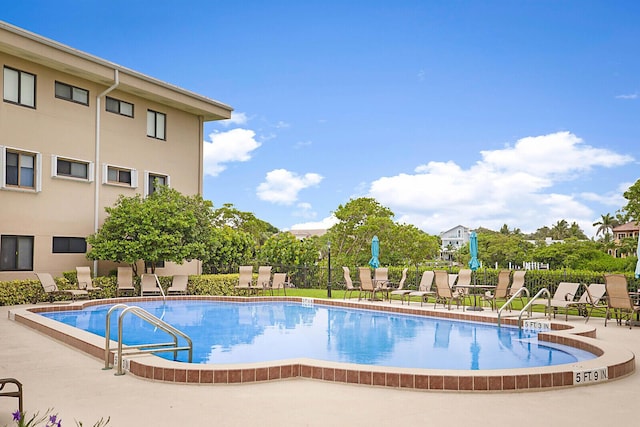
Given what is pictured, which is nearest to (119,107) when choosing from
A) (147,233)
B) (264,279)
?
(147,233)

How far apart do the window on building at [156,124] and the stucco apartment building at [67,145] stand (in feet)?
0.13

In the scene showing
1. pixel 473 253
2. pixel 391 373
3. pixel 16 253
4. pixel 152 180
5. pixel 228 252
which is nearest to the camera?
pixel 391 373

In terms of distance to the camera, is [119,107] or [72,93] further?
[119,107]

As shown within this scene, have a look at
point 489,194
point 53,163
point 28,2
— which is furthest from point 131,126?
point 489,194

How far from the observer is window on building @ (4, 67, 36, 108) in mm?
17555

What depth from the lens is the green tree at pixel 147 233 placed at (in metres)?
18.7

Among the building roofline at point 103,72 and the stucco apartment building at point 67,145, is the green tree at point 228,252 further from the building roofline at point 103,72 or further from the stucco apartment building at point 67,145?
the building roofline at point 103,72

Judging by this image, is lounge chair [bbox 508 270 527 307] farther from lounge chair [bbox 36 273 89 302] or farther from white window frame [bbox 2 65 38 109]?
white window frame [bbox 2 65 38 109]

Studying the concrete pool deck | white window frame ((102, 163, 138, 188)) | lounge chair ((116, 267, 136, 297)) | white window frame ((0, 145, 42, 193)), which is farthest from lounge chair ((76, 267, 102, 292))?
the concrete pool deck

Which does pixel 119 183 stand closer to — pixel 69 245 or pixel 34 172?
pixel 69 245

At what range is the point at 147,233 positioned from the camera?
1902cm

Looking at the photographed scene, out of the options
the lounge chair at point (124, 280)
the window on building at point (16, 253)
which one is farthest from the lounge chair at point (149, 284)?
the window on building at point (16, 253)

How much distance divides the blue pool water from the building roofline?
25.5 ft

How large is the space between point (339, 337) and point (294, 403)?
20.0 ft
